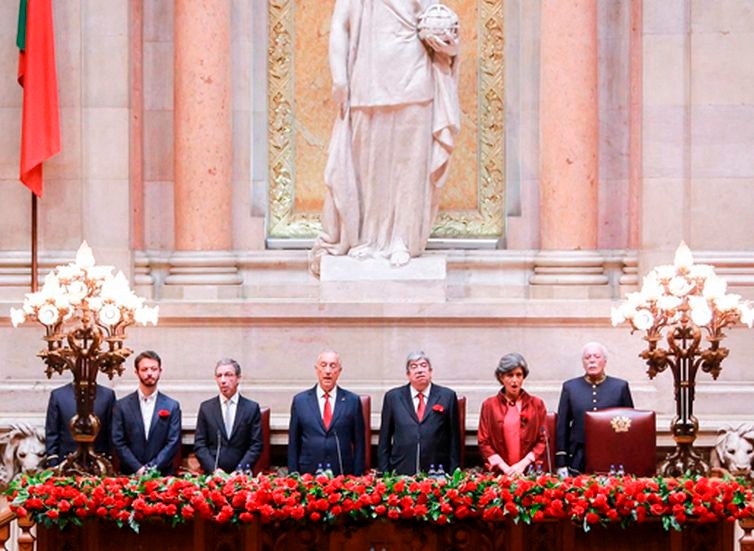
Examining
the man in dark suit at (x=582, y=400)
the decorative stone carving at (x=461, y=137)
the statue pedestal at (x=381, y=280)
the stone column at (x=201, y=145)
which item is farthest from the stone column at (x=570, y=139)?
the stone column at (x=201, y=145)

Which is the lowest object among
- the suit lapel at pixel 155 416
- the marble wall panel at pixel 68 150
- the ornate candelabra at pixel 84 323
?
the suit lapel at pixel 155 416

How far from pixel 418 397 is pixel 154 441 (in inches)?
69.7

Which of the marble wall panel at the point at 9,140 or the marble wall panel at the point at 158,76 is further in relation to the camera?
the marble wall panel at the point at 158,76

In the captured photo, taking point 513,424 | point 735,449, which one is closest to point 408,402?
point 513,424

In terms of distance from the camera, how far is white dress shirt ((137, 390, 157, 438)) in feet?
35.2

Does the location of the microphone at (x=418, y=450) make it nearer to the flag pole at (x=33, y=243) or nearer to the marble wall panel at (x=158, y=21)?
the flag pole at (x=33, y=243)

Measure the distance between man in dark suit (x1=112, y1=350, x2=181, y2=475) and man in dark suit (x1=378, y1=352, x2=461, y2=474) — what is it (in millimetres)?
1388

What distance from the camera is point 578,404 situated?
35.7ft

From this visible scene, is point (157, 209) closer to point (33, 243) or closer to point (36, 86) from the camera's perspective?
point (33, 243)

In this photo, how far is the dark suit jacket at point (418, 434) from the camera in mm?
10492

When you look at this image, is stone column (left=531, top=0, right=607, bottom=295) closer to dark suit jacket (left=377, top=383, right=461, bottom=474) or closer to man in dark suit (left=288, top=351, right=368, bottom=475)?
dark suit jacket (left=377, top=383, right=461, bottom=474)

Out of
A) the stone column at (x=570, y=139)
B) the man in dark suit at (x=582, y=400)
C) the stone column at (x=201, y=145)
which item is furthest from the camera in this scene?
the stone column at (x=201, y=145)

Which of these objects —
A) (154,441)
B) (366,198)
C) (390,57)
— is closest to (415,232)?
(366,198)

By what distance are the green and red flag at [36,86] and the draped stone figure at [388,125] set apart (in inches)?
87.7
